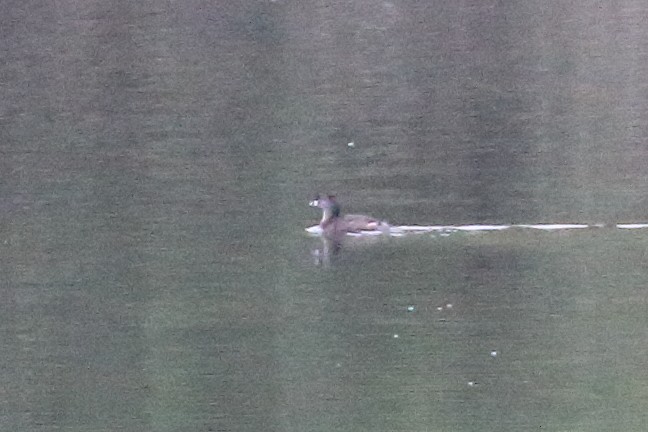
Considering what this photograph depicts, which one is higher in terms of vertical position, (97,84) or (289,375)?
(289,375)

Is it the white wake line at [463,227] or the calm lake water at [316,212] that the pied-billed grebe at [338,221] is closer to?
the white wake line at [463,227]

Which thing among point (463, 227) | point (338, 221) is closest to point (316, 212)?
point (338, 221)

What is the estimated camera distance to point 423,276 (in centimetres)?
628

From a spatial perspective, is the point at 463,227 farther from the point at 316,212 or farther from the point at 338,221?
the point at 316,212

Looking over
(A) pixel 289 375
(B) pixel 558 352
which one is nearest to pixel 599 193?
(B) pixel 558 352

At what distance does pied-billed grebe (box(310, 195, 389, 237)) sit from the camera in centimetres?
760

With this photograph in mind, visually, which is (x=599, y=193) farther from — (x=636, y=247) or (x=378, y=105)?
(x=378, y=105)

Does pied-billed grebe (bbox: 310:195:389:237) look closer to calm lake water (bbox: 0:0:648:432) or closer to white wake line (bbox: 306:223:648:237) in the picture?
white wake line (bbox: 306:223:648:237)

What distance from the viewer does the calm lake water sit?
4586mm

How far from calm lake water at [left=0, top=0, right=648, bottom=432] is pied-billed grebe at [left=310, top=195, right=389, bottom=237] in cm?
19

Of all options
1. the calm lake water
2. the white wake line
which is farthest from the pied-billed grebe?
the calm lake water

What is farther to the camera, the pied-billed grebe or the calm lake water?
the pied-billed grebe

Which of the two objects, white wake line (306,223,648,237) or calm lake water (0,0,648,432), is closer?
calm lake water (0,0,648,432)

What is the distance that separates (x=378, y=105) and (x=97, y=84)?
2.32 m
